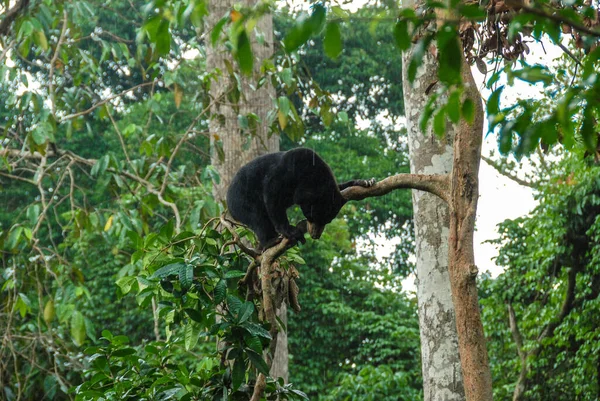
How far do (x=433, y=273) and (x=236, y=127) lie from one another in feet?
9.49

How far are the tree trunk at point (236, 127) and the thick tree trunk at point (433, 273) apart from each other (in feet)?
6.58

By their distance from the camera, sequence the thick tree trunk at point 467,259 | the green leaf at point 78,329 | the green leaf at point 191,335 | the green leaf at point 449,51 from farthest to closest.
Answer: the green leaf at point 78,329, the green leaf at point 191,335, the thick tree trunk at point 467,259, the green leaf at point 449,51

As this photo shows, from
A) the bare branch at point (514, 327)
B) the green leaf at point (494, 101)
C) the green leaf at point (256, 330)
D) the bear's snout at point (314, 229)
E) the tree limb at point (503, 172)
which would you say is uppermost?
the tree limb at point (503, 172)

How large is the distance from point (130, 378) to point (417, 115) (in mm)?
1917

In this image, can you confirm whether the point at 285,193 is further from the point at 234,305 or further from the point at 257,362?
the point at 257,362

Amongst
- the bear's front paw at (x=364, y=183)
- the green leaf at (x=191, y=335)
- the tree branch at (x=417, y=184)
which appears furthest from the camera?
the bear's front paw at (x=364, y=183)

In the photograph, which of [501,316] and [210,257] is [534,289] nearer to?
[501,316]

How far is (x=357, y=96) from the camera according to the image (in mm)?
16703

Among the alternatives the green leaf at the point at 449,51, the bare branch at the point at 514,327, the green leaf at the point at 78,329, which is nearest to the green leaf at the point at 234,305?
the green leaf at the point at 449,51

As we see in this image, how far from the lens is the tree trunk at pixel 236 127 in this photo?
587cm

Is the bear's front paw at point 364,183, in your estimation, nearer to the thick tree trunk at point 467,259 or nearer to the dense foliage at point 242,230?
the dense foliage at point 242,230

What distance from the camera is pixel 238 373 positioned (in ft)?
9.16

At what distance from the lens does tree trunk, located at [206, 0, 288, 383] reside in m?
5.87

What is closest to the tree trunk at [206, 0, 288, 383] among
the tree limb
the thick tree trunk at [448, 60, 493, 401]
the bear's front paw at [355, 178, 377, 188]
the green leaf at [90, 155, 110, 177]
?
the green leaf at [90, 155, 110, 177]
